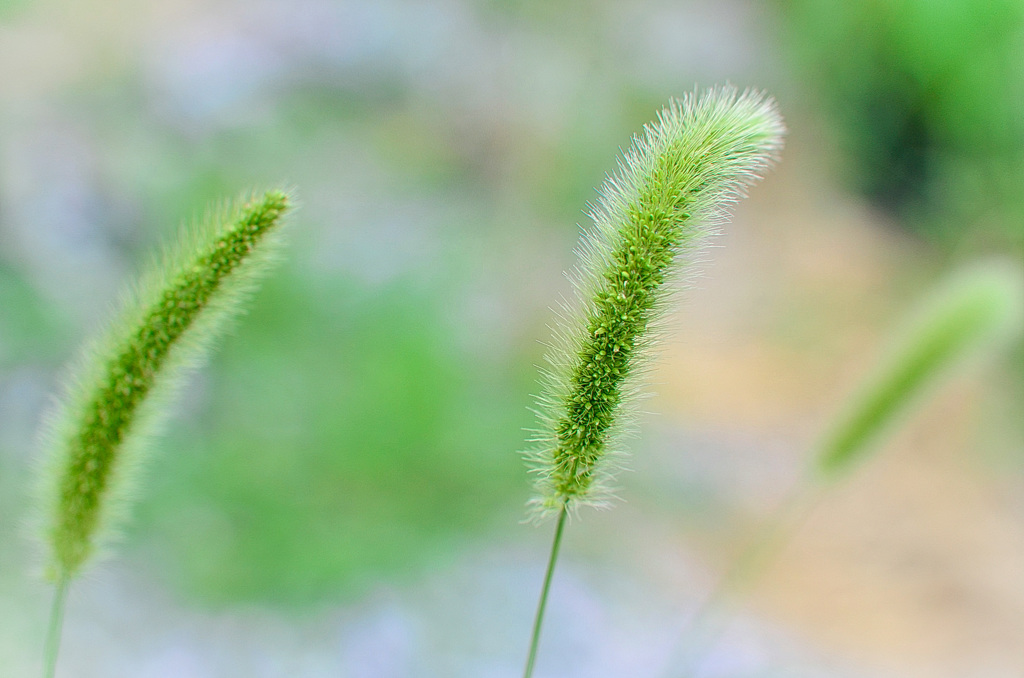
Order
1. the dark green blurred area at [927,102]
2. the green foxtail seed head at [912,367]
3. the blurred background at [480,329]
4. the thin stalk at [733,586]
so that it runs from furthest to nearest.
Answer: the dark green blurred area at [927,102] < the blurred background at [480,329] < the thin stalk at [733,586] < the green foxtail seed head at [912,367]

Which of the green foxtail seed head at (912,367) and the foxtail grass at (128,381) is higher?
the green foxtail seed head at (912,367)

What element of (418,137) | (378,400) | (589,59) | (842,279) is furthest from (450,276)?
(842,279)

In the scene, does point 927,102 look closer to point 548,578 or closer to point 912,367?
point 912,367

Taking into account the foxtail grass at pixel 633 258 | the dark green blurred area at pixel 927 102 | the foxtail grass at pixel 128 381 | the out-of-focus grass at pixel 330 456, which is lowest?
the out-of-focus grass at pixel 330 456

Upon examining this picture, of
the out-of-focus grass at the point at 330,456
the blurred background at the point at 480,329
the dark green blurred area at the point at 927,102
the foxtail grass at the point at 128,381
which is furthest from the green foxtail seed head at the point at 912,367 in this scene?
the dark green blurred area at the point at 927,102

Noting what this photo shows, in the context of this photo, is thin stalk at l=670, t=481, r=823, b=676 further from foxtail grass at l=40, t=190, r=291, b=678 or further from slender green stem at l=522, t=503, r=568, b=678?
foxtail grass at l=40, t=190, r=291, b=678

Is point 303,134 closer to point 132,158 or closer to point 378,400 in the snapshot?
point 132,158

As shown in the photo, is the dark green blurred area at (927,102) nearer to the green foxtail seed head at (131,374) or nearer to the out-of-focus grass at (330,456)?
the out-of-focus grass at (330,456)
